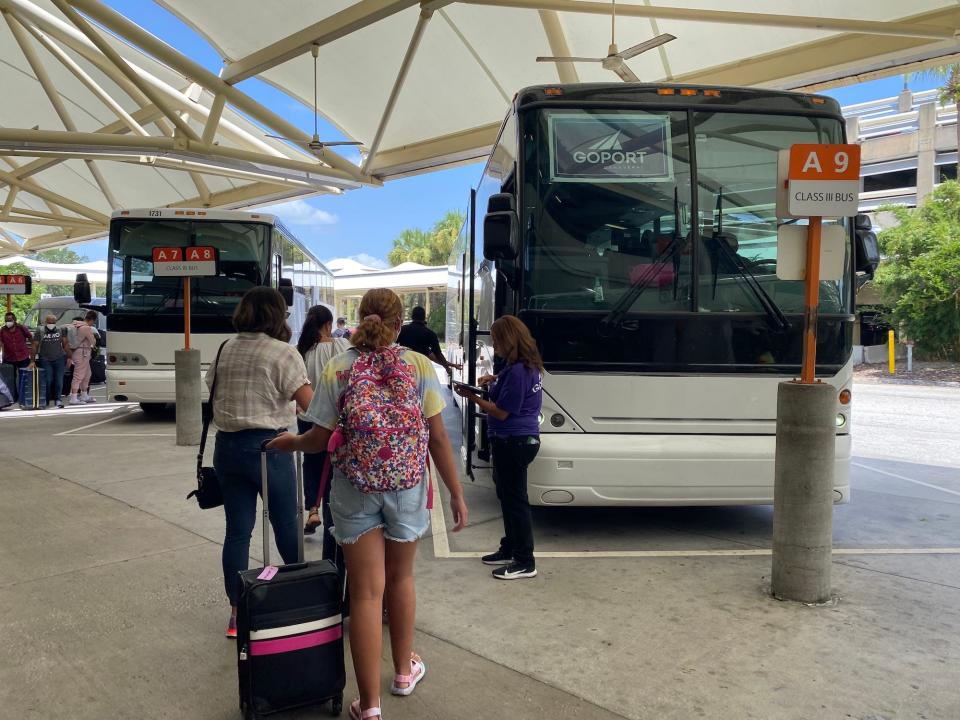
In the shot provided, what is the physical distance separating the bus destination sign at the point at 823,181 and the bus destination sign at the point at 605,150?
120 cm

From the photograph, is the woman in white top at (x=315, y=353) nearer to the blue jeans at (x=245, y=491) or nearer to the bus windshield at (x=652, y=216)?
the blue jeans at (x=245, y=491)

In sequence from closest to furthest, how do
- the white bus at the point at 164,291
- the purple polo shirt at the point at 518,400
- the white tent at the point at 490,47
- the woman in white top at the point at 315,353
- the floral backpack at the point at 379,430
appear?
the floral backpack at the point at 379,430 < the purple polo shirt at the point at 518,400 < the woman in white top at the point at 315,353 < the white tent at the point at 490,47 < the white bus at the point at 164,291

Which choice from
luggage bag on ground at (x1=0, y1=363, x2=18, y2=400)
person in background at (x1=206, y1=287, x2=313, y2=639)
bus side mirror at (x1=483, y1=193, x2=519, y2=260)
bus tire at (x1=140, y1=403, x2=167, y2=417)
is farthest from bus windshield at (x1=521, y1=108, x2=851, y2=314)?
luggage bag on ground at (x1=0, y1=363, x2=18, y2=400)

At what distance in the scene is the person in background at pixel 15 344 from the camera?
15039 millimetres

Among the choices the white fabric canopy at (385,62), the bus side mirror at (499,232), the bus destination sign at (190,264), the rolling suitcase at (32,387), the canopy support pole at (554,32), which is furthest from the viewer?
the rolling suitcase at (32,387)

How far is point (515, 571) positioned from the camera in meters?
5.04

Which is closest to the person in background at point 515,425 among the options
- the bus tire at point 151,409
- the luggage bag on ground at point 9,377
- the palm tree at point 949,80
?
the bus tire at point 151,409

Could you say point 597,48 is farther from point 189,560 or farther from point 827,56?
point 189,560

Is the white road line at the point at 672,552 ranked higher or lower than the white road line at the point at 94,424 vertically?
higher

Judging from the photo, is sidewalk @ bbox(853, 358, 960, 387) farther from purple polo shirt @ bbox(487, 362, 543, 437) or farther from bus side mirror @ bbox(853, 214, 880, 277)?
purple polo shirt @ bbox(487, 362, 543, 437)

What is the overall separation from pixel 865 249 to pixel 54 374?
48.3ft

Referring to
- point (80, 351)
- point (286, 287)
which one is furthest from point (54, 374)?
point (286, 287)

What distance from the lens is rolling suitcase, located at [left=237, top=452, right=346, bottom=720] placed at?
3.08 m

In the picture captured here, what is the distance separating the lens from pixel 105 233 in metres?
29.7
